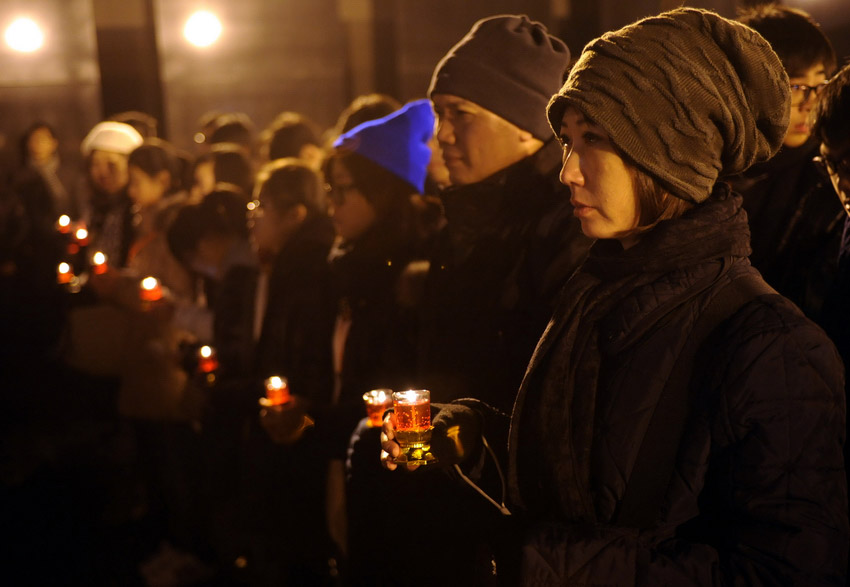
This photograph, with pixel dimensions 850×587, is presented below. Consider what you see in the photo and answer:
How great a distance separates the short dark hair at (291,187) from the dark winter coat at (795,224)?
2117 millimetres

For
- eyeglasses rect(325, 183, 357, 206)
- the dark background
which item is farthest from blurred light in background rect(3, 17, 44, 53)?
eyeglasses rect(325, 183, 357, 206)

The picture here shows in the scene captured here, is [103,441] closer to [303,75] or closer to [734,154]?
[734,154]

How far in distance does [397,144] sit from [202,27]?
11.4 meters

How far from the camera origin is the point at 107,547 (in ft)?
15.9

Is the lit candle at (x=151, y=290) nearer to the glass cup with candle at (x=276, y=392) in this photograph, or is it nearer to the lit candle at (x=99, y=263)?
the lit candle at (x=99, y=263)

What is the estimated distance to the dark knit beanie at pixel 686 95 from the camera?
1596 millimetres

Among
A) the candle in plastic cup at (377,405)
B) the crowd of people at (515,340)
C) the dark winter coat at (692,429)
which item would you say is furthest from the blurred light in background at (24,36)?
the dark winter coat at (692,429)

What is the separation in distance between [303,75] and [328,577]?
12.8m

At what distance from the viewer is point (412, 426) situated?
192 centimetres

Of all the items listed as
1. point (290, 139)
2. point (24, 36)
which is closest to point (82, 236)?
point (290, 139)

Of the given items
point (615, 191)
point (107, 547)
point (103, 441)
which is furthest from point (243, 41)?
→ point (615, 191)

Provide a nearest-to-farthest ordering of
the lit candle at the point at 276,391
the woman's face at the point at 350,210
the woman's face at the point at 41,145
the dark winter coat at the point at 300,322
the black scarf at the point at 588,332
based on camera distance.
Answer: the black scarf at the point at 588,332 → the lit candle at the point at 276,391 → the woman's face at the point at 350,210 → the dark winter coat at the point at 300,322 → the woman's face at the point at 41,145

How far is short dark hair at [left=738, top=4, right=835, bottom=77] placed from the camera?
2.78 m

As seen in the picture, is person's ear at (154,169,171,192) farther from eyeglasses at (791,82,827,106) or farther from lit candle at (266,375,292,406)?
eyeglasses at (791,82,827,106)
